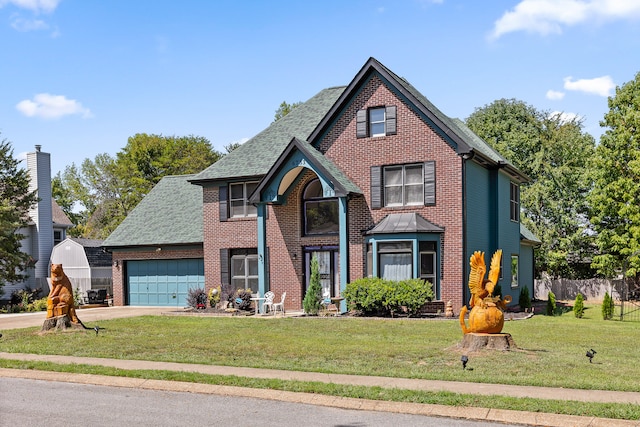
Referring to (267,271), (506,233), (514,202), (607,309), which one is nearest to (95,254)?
(267,271)

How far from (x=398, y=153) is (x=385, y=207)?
202cm

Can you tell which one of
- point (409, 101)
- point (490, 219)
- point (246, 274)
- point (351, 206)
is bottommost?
point (246, 274)

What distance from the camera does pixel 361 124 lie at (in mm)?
25672

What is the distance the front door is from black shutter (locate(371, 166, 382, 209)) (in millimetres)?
2489

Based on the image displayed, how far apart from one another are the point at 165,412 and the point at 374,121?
17.9m

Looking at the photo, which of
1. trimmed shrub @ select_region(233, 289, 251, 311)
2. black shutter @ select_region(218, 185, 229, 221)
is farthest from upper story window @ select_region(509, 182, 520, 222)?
black shutter @ select_region(218, 185, 229, 221)

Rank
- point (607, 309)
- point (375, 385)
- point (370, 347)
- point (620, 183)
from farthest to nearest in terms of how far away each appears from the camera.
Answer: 1. point (620, 183)
2. point (607, 309)
3. point (370, 347)
4. point (375, 385)

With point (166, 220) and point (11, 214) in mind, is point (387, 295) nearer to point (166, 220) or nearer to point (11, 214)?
point (166, 220)

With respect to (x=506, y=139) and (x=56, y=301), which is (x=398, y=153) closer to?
(x=56, y=301)

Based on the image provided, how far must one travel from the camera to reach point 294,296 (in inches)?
1064

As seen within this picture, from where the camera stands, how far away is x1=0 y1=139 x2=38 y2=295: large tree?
108 feet

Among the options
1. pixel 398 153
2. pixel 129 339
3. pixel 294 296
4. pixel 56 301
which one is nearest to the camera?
pixel 129 339

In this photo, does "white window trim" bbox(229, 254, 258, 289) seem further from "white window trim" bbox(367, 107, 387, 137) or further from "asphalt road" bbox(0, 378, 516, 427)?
"asphalt road" bbox(0, 378, 516, 427)

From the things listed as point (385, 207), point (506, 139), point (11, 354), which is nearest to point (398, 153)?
point (385, 207)
